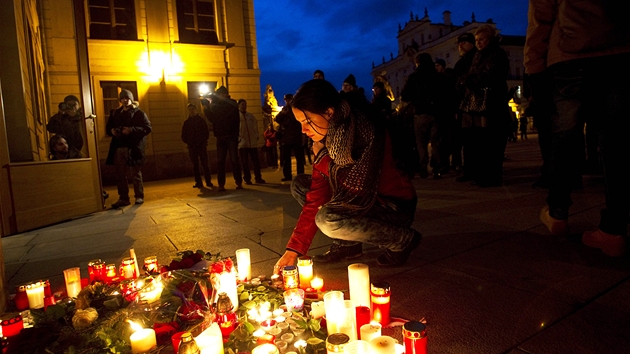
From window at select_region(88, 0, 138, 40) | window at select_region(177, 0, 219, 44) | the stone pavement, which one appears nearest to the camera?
the stone pavement

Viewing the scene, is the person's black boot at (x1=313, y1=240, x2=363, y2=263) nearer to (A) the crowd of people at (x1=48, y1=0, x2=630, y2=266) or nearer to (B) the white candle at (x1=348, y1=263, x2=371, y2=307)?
(A) the crowd of people at (x1=48, y1=0, x2=630, y2=266)

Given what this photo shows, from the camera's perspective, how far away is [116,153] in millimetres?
6688

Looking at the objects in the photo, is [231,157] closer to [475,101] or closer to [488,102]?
[475,101]

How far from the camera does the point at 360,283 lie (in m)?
1.96

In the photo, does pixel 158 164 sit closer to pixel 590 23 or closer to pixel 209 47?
pixel 209 47

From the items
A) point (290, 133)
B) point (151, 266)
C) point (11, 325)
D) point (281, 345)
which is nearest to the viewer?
point (281, 345)

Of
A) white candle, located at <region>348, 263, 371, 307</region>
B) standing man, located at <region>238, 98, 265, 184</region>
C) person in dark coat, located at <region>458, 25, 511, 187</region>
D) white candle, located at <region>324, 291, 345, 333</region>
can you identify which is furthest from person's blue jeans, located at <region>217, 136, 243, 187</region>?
white candle, located at <region>324, 291, 345, 333</region>

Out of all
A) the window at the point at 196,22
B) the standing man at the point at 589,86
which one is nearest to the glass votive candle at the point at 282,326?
the standing man at the point at 589,86

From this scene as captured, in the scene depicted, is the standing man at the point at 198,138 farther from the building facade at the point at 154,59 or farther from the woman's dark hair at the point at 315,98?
the woman's dark hair at the point at 315,98

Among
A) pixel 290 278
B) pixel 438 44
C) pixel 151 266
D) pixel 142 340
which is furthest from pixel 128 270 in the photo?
pixel 438 44

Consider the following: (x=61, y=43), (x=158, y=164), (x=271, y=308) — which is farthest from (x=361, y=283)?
(x=61, y=43)

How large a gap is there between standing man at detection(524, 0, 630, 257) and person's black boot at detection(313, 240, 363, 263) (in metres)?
1.48

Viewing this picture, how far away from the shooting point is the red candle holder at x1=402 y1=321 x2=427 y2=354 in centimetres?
135

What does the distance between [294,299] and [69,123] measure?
253 inches
